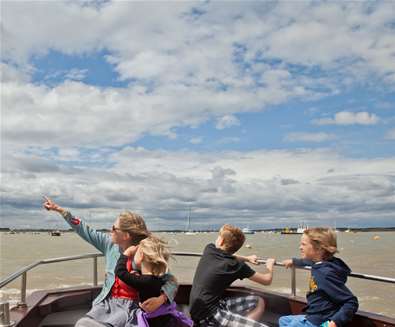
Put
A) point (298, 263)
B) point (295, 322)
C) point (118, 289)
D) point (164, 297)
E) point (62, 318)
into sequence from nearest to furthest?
point (164, 297) → point (295, 322) → point (118, 289) → point (298, 263) → point (62, 318)

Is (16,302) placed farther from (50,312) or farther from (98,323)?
(98,323)

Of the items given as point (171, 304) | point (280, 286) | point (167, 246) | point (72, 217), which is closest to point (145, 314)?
point (171, 304)

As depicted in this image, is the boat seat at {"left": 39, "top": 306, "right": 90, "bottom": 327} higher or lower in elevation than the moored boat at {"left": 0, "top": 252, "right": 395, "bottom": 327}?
lower

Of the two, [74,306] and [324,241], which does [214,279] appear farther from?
[74,306]

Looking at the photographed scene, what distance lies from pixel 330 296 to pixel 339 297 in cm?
6

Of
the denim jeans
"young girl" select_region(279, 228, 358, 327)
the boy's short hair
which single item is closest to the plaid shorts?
the denim jeans

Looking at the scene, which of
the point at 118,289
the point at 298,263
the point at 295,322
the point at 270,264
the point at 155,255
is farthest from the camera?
the point at 298,263

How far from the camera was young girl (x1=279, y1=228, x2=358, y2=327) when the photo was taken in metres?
3.64

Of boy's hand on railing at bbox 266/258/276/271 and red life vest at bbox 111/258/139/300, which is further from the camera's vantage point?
boy's hand on railing at bbox 266/258/276/271

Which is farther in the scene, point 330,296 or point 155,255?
point 330,296

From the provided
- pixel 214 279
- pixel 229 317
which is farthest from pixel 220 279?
pixel 229 317

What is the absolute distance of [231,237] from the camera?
394cm

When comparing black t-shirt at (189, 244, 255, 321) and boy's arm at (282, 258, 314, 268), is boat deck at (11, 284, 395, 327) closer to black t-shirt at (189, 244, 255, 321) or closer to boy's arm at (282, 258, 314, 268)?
boy's arm at (282, 258, 314, 268)

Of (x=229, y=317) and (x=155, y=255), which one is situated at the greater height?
(x=155, y=255)
